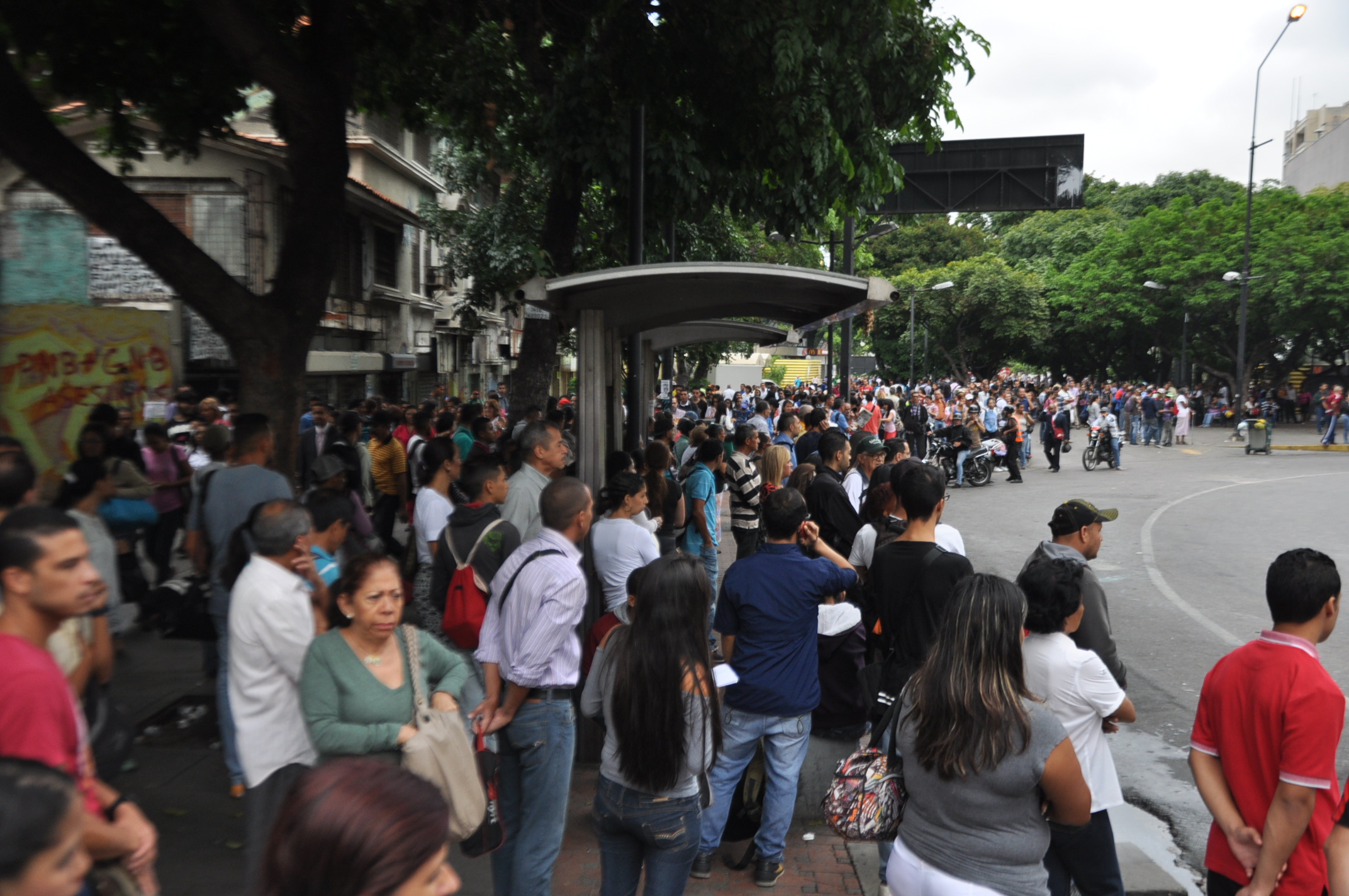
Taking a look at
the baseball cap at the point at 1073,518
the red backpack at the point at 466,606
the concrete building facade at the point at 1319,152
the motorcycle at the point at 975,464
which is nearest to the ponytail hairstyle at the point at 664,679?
the red backpack at the point at 466,606

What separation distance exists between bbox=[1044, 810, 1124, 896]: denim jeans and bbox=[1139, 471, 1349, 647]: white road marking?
579 cm

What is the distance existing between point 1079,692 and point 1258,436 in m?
27.3

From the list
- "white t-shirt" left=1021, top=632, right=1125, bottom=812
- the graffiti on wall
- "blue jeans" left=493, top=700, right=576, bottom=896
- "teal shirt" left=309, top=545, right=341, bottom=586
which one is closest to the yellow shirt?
the graffiti on wall

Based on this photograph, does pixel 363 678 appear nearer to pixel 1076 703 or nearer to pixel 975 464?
pixel 1076 703

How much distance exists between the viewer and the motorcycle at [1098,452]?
2269cm

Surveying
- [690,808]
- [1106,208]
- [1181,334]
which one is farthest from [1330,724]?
[1106,208]

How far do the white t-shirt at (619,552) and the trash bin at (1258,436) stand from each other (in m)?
25.7

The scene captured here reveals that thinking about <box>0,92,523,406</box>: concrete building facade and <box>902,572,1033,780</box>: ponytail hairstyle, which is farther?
<box>0,92,523,406</box>: concrete building facade

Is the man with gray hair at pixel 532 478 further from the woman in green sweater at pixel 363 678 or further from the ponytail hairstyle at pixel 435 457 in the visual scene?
the woman in green sweater at pixel 363 678

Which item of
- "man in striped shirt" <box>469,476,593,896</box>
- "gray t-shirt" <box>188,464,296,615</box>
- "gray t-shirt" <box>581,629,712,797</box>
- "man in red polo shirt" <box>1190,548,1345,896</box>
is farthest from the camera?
"gray t-shirt" <box>188,464,296,615</box>

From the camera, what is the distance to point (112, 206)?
594 cm

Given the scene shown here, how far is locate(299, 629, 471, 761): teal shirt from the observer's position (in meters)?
3.13

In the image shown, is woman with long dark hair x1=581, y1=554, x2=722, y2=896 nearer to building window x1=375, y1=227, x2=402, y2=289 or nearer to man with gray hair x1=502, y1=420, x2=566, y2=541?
man with gray hair x1=502, y1=420, x2=566, y2=541

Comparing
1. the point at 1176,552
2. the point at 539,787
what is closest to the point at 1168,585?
the point at 1176,552
